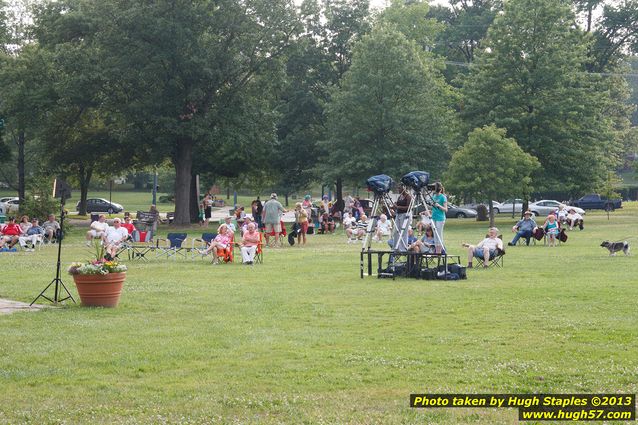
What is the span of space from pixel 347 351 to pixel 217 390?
2.31 metres

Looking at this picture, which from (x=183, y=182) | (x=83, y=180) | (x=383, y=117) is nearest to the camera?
(x=183, y=182)

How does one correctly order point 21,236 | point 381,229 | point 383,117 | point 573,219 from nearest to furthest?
point 21,236 < point 381,229 < point 573,219 < point 383,117

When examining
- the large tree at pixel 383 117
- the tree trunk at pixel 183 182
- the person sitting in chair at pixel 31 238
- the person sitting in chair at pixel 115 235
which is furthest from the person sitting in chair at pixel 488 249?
the large tree at pixel 383 117

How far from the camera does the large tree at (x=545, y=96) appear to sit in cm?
5300

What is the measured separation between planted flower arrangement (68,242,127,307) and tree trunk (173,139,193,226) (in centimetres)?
3350

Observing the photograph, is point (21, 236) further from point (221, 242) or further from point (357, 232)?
point (357, 232)

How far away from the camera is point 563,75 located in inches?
2089

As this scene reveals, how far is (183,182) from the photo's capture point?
48219 mm

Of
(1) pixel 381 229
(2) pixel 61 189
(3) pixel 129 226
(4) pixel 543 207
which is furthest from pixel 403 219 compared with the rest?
(4) pixel 543 207

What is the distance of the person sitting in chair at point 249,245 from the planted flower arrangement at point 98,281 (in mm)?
9400

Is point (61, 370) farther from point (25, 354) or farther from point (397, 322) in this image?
point (397, 322)

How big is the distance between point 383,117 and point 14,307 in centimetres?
3835

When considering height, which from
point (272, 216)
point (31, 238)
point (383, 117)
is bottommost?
point (31, 238)

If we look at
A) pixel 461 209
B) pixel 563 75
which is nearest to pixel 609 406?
pixel 563 75
